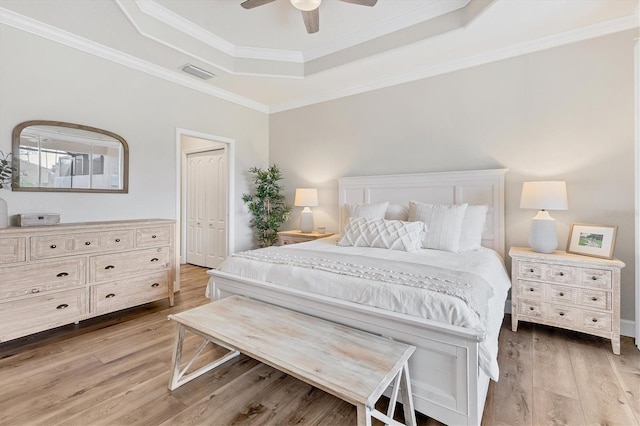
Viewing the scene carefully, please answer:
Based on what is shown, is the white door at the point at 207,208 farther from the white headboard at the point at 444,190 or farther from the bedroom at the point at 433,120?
the white headboard at the point at 444,190

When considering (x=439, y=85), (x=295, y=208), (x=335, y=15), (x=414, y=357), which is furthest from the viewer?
(x=295, y=208)

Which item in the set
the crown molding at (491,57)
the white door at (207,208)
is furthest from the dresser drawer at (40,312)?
the crown molding at (491,57)

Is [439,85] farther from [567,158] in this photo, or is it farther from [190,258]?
[190,258]

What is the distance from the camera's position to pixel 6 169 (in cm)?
248

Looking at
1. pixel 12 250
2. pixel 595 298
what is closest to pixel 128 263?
pixel 12 250

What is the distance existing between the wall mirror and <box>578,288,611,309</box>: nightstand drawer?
449cm

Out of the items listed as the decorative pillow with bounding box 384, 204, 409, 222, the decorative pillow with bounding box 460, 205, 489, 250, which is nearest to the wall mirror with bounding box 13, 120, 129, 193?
the decorative pillow with bounding box 384, 204, 409, 222

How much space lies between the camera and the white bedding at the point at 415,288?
145 centimetres

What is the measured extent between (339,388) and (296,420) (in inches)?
24.2

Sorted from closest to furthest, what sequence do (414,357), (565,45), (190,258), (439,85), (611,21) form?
(414,357) → (611,21) → (565,45) → (439,85) → (190,258)

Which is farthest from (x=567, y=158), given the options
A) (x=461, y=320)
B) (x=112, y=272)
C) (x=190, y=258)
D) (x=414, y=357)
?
(x=190, y=258)

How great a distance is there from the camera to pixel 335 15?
299cm

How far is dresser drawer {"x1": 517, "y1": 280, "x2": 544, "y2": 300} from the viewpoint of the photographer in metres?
2.53

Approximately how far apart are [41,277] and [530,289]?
13.4ft
